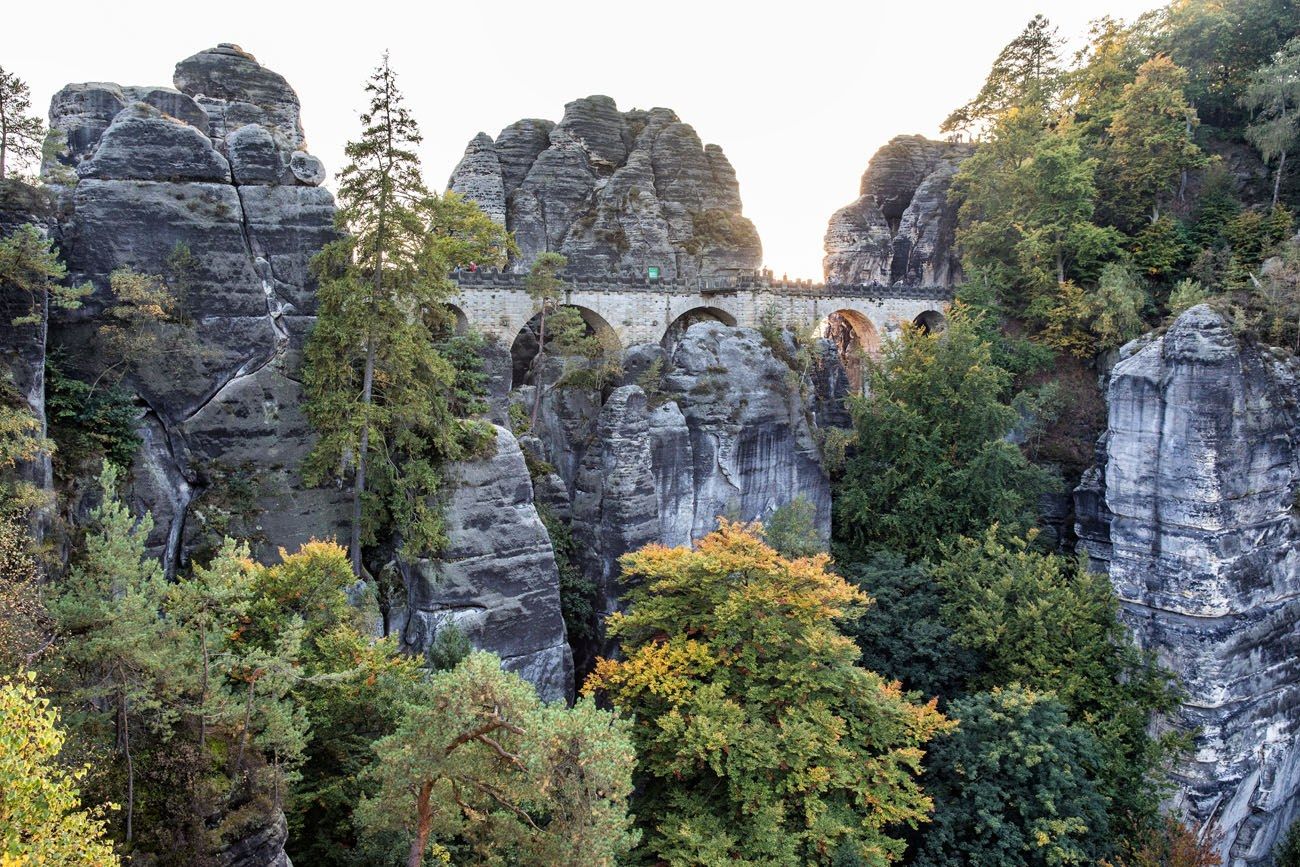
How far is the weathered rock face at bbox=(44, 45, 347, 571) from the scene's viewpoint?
47.4 feet

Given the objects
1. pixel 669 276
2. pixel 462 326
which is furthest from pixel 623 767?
pixel 669 276

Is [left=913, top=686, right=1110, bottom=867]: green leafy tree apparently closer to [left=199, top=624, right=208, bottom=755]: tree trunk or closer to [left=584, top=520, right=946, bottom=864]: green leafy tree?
[left=584, top=520, right=946, bottom=864]: green leafy tree

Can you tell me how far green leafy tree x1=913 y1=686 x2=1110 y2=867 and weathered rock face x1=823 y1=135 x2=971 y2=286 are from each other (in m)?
25.6

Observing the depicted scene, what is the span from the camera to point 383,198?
1534cm

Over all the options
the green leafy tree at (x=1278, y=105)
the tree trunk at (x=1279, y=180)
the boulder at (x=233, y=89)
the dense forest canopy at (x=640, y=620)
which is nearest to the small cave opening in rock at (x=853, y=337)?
the dense forest canopy at (x=640, y=620)

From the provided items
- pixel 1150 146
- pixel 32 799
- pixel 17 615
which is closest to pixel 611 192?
pixel 1150 146

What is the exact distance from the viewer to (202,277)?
15.2 metres

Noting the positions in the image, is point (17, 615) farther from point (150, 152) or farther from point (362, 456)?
point (150, 152)

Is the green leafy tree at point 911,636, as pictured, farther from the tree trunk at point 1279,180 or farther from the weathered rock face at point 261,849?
the tree trunk at point 1279,180

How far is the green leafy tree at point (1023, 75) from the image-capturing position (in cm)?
3381

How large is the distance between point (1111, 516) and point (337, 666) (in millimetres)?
19823

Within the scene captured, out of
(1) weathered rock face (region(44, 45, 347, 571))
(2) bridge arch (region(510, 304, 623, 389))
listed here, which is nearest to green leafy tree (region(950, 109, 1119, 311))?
(2) bridge arch (region(510, 304, 623, 389))

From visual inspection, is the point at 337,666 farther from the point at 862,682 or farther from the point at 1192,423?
the point at 1192,423

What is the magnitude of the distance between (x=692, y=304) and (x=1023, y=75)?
19507 mm
